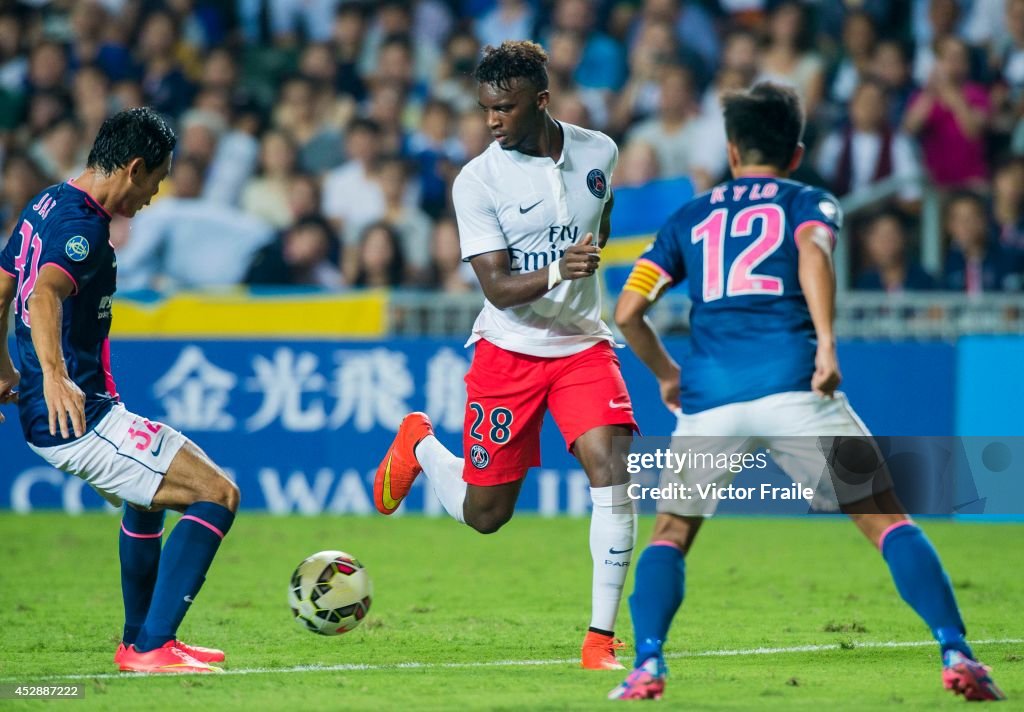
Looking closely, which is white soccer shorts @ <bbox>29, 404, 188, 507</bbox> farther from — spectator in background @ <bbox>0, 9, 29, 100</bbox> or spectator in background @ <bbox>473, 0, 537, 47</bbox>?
spectator in background @ <bbox>0, 9, 29, 100</bbox>

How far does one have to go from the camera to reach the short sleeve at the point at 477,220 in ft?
20.5

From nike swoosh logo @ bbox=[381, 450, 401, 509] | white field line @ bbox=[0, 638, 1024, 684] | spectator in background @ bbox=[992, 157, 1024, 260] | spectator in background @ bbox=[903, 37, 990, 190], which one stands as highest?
spectator in background @ bbox=[903, 37, 990, 190]

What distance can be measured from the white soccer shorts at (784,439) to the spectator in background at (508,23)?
11.3 meters

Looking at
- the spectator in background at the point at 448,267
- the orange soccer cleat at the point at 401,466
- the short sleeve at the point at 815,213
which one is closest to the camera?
the short sleeve at the point at 815,213

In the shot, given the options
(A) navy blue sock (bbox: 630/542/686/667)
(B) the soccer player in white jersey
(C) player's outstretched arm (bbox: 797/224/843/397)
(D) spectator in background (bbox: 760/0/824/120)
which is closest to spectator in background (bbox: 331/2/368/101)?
(D) spectator in background (bbox: 760/0/824/120)

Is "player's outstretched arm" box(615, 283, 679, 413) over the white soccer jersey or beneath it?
beneath

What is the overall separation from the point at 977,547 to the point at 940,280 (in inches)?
113

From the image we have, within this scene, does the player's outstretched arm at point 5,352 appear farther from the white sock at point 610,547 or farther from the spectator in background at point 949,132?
the spectator in background at point 949,132

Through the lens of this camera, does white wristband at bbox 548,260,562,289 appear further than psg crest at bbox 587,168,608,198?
No

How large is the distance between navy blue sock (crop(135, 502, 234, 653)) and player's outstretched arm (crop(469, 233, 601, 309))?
4.63 ft

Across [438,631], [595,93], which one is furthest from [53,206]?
[595,93]

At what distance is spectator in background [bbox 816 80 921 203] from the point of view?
1362 centimetres

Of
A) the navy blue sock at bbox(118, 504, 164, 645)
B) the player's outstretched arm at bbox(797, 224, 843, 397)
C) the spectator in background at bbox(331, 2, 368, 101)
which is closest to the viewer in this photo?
the player's outstretched arm at bbox(797, 224, 843, 397)

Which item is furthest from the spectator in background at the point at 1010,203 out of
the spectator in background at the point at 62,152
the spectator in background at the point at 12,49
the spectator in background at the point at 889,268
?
the spectator in background at the point at 12,49
